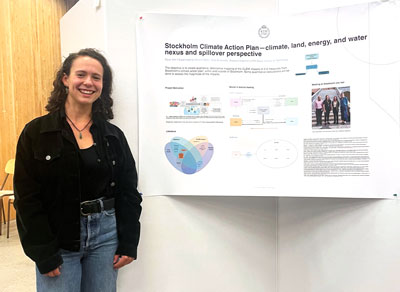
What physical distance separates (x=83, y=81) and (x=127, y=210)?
60 cm

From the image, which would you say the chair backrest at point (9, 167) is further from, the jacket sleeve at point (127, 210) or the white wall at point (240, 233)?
the jacket sleeve at point (127, 210)

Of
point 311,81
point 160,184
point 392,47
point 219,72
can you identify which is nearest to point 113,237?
point 160,184

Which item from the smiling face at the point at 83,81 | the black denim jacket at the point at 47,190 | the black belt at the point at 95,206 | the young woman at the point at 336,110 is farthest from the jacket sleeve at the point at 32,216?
the young woman at the point at 336,110

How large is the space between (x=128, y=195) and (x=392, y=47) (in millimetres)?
1492

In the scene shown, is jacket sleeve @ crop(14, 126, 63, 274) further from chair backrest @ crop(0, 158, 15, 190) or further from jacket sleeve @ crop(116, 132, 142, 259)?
chair backrest @ crop(0, 158, 15, 190)

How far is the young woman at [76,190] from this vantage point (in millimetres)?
1149

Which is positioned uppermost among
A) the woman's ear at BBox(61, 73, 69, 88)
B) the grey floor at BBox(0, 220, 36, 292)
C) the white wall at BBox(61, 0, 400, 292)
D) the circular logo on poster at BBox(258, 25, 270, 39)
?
the circular logo on poster at BBox(258, 25, 270, 39)

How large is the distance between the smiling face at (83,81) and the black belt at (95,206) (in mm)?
425

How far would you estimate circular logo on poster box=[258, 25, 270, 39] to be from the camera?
5.26ft

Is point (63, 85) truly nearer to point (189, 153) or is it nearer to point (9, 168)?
point (189, 153)

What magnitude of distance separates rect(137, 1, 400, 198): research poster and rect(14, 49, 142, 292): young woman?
321 millimetres

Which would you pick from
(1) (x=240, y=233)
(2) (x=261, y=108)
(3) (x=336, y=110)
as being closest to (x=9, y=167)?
(1) (x=240, y=233)

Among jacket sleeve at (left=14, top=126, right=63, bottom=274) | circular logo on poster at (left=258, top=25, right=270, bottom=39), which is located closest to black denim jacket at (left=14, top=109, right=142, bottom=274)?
jacket sleeve at (left=14, top=126, right=63, bottom=274)

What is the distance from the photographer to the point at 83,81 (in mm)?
1254
